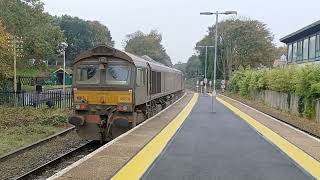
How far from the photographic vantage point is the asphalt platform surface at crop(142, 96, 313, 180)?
9.14 metres

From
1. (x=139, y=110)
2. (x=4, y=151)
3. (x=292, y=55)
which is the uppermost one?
(x=292, y=55)

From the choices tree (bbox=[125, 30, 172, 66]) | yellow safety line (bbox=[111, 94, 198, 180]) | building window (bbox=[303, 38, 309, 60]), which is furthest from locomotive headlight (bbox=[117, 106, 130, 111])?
tree (bbox=[125, 30, 172, 66])

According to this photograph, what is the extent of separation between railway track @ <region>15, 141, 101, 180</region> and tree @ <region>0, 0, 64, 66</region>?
31.1 m

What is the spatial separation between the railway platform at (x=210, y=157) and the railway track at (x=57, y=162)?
198 cm

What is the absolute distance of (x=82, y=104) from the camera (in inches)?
671

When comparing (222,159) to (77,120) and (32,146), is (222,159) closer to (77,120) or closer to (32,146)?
(77,120)

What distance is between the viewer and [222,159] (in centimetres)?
1087

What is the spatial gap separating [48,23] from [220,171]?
1842 inches

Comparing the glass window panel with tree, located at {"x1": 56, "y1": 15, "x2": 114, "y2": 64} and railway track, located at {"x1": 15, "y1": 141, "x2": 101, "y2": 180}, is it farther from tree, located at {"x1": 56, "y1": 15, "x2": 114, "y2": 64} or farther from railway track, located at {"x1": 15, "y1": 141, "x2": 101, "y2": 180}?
tree, located at {"x1": 56, "y1": 15, "x2": 114, "y2": 64}

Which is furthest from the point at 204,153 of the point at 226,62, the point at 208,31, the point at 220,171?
the point at 208,31

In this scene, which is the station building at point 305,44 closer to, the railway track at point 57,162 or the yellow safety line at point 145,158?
the railway track at point 57,162

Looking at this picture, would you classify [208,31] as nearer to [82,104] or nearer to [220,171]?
[82,104]

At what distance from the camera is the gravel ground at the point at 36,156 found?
1297 cm

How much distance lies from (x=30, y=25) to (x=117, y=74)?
115ft
